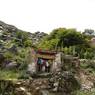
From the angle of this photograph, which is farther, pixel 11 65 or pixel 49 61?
pixel 49 61

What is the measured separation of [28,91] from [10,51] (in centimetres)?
452

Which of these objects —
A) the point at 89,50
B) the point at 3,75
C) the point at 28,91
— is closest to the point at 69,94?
the point at 28,91

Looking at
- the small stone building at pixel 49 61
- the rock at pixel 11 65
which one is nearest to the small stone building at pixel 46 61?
the small stone building at pixel 49 61

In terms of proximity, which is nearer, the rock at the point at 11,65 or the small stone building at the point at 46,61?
the rock at the point at 11,65

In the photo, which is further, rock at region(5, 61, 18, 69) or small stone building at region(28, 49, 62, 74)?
small stone building at region(28, 49, 62, 74)

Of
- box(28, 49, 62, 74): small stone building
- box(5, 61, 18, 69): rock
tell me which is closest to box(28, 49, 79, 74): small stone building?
box(28, 49, 62, 74): small stone building

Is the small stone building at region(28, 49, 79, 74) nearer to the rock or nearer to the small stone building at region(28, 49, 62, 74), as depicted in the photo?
the small stone building at region(28, 49, 62, 74)

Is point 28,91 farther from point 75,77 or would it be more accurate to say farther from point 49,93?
point 75,77

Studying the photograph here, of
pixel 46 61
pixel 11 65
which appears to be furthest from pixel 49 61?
pixel 11 65

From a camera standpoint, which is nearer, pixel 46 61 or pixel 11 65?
pixel 11 65

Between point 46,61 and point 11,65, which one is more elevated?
point 46,61

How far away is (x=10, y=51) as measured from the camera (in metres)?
18.4

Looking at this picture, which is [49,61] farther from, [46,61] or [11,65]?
[11,65]

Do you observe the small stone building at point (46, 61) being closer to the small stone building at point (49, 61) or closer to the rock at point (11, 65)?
the small stone building at point (49, 61)
